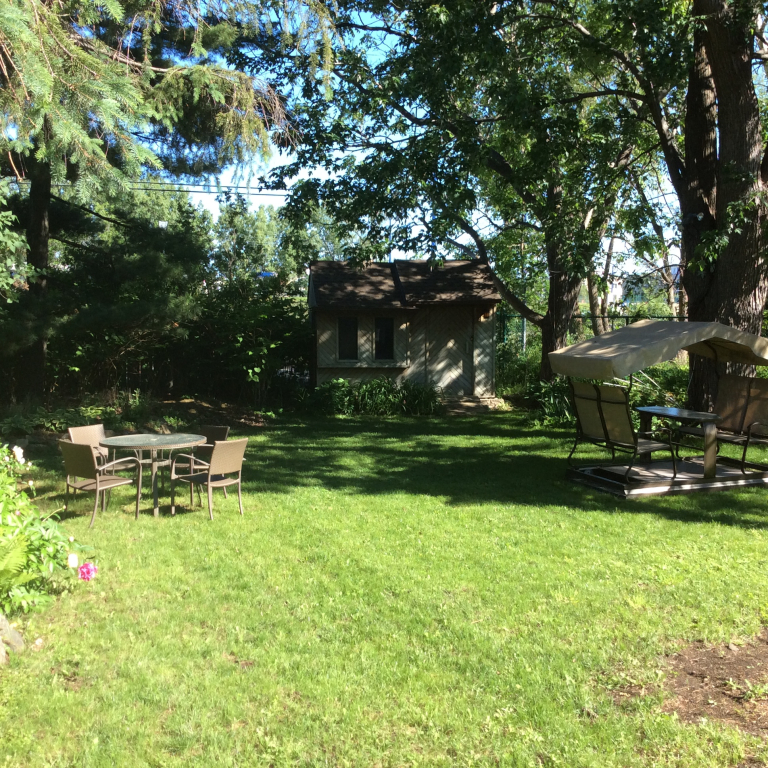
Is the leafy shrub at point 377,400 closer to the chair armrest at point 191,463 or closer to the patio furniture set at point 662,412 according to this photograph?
the patio furniture set at point 662,412

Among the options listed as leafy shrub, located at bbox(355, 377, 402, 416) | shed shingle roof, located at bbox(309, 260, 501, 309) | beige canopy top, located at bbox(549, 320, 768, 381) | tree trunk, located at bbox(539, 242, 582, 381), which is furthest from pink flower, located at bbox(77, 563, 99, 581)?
shed shingle roof, located at bbox(309, 260, 501, 309)

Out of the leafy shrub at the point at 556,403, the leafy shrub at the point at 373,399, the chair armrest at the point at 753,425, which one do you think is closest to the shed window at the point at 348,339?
the leafy shrub at the point at 373,399

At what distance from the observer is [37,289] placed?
13.1 m

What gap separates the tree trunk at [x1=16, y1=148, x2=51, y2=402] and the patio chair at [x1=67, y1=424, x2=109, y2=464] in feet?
13.1

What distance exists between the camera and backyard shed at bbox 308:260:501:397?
19.6 metres

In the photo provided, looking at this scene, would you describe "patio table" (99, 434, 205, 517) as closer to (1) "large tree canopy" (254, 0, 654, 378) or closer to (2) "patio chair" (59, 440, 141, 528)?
(2) "patio chair" (59, 440, 141, 528)

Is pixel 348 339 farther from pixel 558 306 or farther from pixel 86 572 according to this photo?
pixel 86 572

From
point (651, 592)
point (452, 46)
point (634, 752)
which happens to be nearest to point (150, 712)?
point (634, 752)

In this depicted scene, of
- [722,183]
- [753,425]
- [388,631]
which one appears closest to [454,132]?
[722,183]

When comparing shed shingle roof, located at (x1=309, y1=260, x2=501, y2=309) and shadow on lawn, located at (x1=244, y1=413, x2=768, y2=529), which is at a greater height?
shed shingle roof, located at (x1=309, y1=260, x2=501, y2=309)

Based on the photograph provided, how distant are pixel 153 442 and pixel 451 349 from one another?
14093mm

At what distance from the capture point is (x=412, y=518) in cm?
775

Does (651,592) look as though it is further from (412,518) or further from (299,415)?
(299,415)

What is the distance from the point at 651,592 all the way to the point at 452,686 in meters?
2.27
